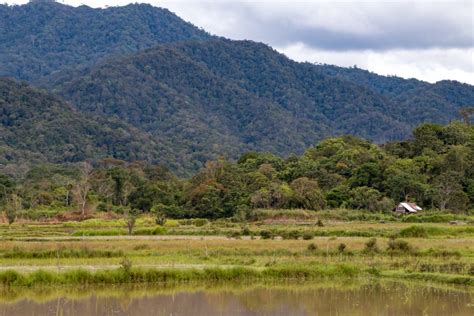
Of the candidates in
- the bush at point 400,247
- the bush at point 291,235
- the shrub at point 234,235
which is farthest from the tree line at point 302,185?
the bush at point 400,247

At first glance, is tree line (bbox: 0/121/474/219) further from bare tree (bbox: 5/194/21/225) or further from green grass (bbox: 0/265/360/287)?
green grass (bbox: 0/265/360/287)

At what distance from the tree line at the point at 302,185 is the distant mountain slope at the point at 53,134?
121ft

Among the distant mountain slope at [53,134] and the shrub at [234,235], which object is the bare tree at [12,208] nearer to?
the shrub at [234,235]

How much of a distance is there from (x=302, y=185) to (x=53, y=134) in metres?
71.5

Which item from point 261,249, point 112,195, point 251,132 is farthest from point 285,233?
point 251,132

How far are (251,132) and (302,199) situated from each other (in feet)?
394

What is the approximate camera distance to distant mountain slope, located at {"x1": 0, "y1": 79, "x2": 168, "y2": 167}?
428 ft

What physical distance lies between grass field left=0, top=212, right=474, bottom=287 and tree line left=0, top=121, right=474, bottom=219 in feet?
73.3

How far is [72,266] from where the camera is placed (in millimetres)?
30484

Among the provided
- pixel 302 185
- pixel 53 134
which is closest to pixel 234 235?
pixel 302 185

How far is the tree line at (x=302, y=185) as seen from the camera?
233 ft

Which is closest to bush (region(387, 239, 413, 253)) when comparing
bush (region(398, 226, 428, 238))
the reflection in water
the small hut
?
the reflection in water

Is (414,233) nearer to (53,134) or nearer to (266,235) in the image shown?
(266,235)

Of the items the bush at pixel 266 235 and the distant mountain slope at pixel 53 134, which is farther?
the distant mountain slope at pixel 53 134
